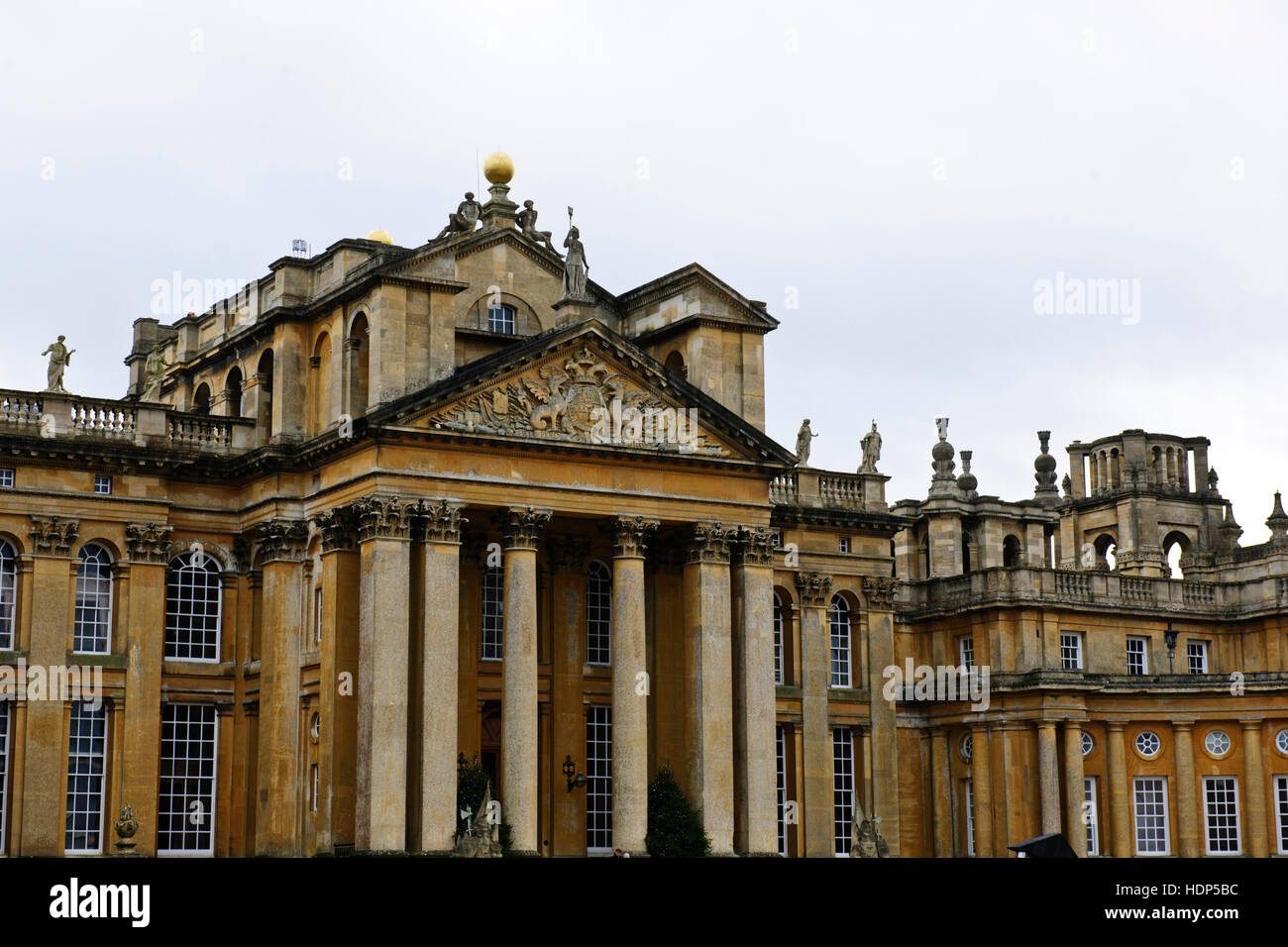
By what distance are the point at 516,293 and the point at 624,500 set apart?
6826mm

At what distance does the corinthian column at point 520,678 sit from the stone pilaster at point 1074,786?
22.5 metres

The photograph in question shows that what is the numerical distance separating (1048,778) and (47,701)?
30.3 meters

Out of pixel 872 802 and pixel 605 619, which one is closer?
pixel 605 619

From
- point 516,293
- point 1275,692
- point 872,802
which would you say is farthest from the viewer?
point 1275,692

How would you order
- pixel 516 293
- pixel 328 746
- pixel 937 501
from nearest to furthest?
pixel 328 746
pixel 516 293
pixel 937 501

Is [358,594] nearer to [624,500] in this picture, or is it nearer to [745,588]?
[624,500]

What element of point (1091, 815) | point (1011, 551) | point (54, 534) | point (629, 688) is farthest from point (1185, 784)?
point (54, 534)

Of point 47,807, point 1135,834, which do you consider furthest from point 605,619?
point 1135,834

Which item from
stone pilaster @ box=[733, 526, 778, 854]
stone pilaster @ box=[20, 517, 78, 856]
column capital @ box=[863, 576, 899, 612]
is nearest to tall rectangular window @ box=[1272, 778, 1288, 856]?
column capital @ box=[863, 576, 899, 612]

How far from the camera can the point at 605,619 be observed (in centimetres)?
4825

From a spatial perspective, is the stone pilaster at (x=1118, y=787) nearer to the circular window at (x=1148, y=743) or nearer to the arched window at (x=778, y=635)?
the circular window at (x=1148, y=743)

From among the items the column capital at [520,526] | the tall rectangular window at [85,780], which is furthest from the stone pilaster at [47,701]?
the column capital at [520,526]

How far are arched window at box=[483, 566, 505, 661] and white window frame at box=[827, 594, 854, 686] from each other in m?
11.3
